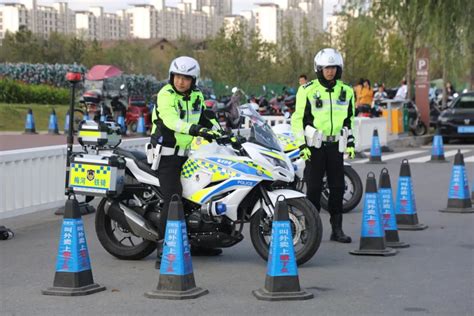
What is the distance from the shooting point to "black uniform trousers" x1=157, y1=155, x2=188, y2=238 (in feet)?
29.4

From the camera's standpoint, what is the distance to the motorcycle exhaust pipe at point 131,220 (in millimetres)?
9148

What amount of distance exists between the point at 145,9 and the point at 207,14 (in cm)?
1437

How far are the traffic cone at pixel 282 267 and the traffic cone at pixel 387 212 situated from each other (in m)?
2.89

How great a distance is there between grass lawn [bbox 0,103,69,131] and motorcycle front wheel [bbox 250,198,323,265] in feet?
88.3

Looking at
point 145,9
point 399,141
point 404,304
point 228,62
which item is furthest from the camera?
point 145,9

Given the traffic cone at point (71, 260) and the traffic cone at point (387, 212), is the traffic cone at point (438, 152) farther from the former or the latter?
the traffic cone at point (71, 260)

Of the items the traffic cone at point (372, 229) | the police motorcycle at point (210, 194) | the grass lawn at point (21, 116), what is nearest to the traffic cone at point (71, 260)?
the police motorcycle at point (210, 194)

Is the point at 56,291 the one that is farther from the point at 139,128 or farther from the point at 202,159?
the point at 139,128

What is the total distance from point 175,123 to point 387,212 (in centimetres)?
271

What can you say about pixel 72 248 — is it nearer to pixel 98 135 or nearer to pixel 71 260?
pixel 71 260

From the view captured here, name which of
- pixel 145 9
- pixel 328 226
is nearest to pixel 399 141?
pixel 328 226

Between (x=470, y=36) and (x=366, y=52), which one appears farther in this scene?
(x=366, y=52)

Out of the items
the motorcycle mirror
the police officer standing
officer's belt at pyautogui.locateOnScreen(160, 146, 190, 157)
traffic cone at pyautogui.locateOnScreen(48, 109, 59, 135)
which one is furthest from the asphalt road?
traffic cone at pyautogui.locateOnScreen(48, 109, 59, 135)

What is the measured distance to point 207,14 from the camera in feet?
556
